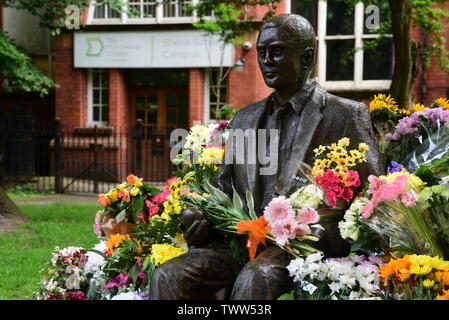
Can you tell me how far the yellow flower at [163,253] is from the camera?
3396 mm

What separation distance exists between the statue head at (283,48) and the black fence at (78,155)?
11904mm

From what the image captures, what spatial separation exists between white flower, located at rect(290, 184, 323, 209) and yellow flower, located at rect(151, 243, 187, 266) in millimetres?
741

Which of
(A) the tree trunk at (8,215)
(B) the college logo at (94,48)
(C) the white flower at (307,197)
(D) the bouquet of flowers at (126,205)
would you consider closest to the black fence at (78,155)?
(B) the college logo at (94,48)

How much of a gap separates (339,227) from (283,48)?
101cm

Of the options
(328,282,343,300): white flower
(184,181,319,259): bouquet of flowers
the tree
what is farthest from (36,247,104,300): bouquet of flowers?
the tree

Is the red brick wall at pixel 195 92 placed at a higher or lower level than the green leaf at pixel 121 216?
higher

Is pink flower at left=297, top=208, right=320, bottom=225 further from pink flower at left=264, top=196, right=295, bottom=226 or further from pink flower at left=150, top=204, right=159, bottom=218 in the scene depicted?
pink flower at left=150, top=204, right=159, bottom=218

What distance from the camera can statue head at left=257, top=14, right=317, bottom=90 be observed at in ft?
11.0

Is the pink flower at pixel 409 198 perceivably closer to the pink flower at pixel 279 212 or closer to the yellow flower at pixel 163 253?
the pink flower at pixel 279 212

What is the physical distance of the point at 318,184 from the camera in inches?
122

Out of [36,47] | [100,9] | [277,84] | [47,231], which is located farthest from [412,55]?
[36,47]

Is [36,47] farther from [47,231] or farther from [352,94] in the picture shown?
[47,231]

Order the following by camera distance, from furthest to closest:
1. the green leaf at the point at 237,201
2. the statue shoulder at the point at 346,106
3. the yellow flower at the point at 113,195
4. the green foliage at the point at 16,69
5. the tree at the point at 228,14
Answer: the green foliage at the point at 16,69, the tree at the point at 228,14, the yellow flower at the point at 113,195, the statue shoulder at the point at 346,106, the green leaf at the point at 237,201

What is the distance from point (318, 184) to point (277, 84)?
0.64 metres
